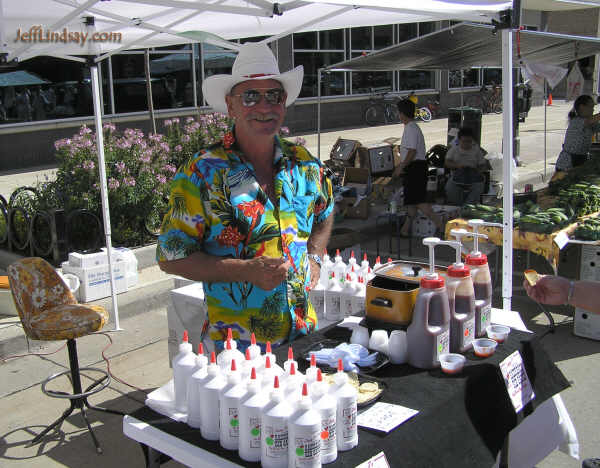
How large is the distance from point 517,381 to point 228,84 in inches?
73.5

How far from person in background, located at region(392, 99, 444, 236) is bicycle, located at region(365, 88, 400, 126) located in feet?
46.8

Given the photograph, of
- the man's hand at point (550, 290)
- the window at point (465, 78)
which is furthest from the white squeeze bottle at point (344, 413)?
the window at point (465, 78)

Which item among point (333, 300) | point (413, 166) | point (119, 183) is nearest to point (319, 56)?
point (413, 166)

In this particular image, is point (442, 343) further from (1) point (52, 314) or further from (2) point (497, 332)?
(1) point (52, 314)

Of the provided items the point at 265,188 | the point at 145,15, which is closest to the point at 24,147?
the point at 145,15

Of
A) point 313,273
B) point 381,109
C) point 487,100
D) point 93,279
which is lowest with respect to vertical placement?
point 93,279

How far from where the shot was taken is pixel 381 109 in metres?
22.7

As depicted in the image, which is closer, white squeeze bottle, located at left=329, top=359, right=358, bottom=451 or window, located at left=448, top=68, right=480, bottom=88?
white squeeze bottle, located at left=329, top=359, right=358, bottom=451

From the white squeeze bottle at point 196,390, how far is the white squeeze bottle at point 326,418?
0.43 m

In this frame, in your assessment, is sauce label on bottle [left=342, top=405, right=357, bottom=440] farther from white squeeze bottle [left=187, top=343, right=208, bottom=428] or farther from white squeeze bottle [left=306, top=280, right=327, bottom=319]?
white squeeze bottle [left=306, top=280, right=327, bottom=319]

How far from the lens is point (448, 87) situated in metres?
26.2

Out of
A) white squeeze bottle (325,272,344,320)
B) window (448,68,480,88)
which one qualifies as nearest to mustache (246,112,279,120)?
white squeeze bottle (325,272,344,320)

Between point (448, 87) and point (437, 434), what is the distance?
2574cm

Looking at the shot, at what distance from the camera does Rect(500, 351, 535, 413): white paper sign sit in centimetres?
261
